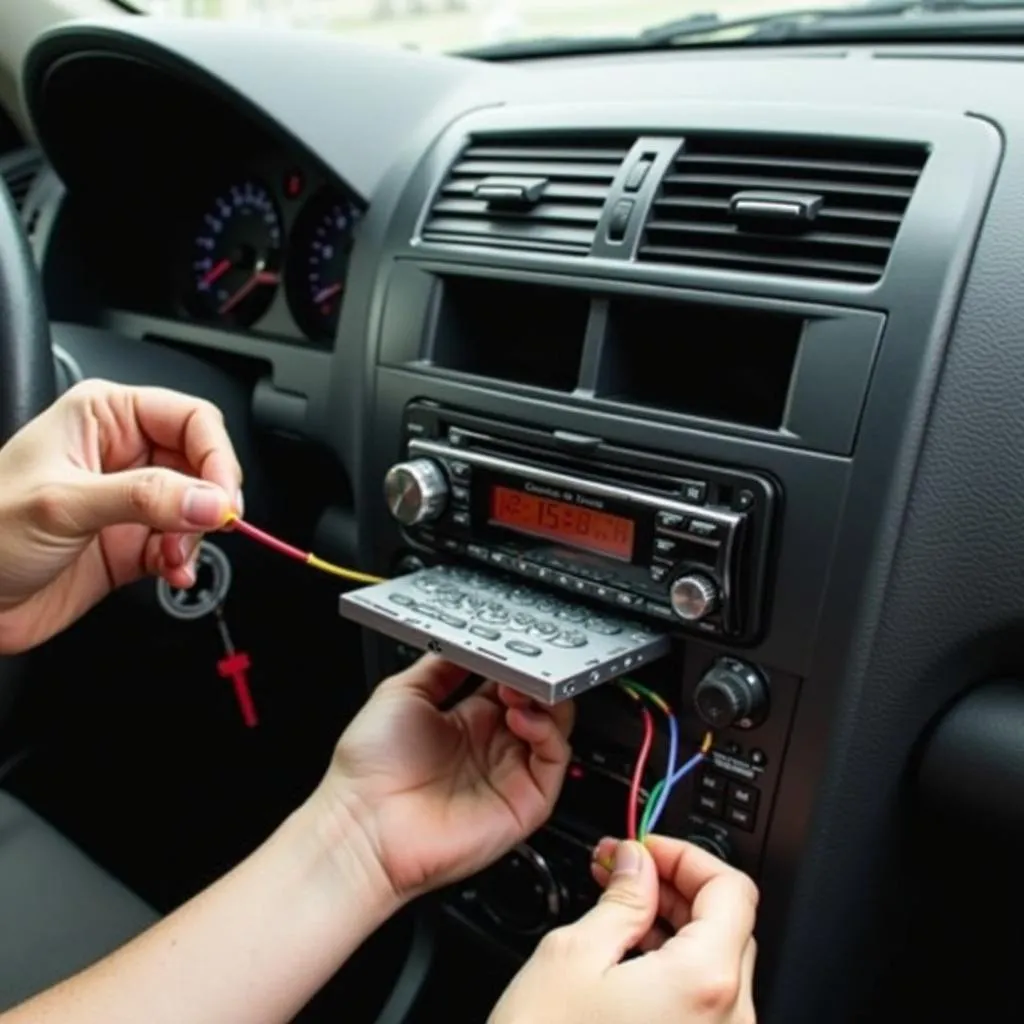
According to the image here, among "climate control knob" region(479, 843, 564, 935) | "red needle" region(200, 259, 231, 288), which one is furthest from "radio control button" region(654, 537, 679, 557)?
"red needle" region(200, 259, 231, 288)

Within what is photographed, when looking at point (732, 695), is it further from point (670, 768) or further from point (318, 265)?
point (318, 265)

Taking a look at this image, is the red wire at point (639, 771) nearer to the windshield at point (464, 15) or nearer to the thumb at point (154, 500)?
the thumb at point (154, 500)

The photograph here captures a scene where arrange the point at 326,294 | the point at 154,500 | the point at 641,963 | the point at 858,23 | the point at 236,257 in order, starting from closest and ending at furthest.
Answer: the point at 641,963
the point at 154,500
the point at 858,23
the point at 326,294
the point at 236,257

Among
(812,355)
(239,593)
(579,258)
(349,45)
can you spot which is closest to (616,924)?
(812,355)

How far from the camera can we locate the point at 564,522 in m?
0.91

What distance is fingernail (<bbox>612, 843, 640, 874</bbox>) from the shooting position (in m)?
0.73

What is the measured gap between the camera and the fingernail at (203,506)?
2.52 ft

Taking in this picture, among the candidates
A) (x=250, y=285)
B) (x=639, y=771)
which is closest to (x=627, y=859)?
(x=639, y=771)

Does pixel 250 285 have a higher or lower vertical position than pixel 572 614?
higher

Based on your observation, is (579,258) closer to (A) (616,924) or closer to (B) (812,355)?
(B) (812,355)

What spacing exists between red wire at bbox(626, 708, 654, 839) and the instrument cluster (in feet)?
2.17

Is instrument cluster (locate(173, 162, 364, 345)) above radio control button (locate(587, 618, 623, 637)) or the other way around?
above

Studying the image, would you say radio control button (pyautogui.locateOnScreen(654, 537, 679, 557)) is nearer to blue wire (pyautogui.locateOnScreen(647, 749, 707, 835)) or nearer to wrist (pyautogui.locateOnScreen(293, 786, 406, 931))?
blue wire (pyautogui.locateOnScreen(647, 749, 707, 835))

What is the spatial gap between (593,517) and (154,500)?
1.07 feet
